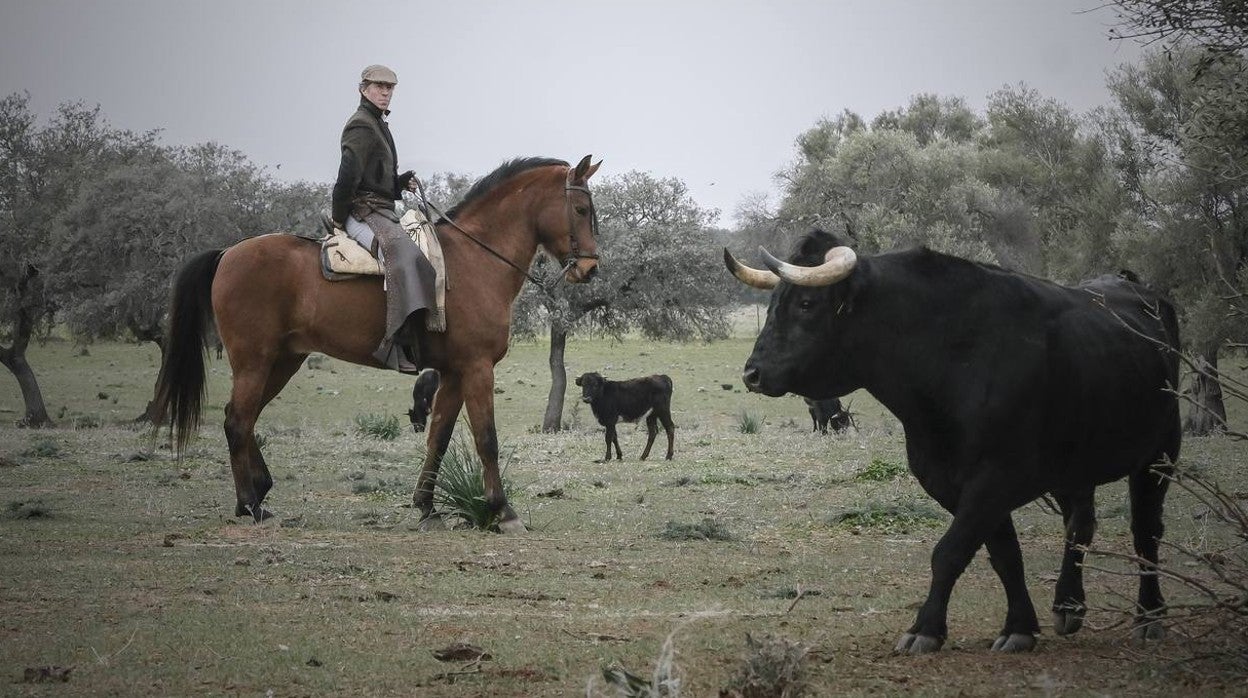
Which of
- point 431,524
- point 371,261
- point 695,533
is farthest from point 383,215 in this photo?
point 695,533

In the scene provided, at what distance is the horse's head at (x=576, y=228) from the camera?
498 inches

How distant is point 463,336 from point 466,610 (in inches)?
181

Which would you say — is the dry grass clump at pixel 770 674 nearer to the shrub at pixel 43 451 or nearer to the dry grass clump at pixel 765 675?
the dry grass clump at pixel 765 675

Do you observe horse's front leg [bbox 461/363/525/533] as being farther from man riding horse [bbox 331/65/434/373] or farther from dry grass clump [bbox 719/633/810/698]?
dry grass clump [bbox 719/633/810/698]

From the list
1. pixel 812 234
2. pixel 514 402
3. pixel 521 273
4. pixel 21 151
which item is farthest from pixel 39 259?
pixel 812 234

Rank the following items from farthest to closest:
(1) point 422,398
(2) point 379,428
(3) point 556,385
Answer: (3) point 556,385
(1) point 422,398
(2) point 379,428

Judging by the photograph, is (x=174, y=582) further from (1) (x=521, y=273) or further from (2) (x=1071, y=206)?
(2) (x=1071, y=206)

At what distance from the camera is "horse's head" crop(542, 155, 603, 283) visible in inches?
498

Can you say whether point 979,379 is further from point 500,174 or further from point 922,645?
point 500,174

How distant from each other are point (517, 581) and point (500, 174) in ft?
16.9

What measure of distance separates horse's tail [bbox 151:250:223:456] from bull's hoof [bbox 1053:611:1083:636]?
8467 mm

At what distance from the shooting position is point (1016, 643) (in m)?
6.58

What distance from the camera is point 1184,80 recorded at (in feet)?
96.7

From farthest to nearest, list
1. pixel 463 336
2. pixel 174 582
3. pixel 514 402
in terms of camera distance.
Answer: pixel 514 402
pixel 463 336
pixel 174 582
